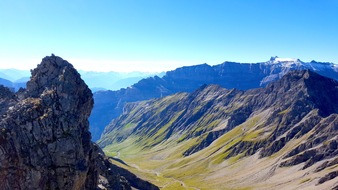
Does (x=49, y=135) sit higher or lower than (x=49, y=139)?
higher

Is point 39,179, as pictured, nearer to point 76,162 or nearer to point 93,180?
point 76,162

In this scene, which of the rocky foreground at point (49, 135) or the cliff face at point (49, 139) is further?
the rocky foreground at point (49, 135)

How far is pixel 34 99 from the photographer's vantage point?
2813 inches

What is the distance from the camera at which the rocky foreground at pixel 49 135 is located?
6016cm

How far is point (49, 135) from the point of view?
65500 millimetres

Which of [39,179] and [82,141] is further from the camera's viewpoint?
[82,141]

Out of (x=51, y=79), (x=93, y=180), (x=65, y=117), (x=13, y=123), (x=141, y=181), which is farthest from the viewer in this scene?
(x=141, y=181)

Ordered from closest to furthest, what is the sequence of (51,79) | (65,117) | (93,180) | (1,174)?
(1,174) → (65,117) → (93,180) → (51,79)

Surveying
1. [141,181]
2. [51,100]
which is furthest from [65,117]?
[141,181]

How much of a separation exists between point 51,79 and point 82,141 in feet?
54.9

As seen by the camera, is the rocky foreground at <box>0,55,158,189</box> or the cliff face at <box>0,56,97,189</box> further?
the rocky foreground at <box>0,55,158,189</box>

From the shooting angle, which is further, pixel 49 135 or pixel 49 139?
pixel 49 135

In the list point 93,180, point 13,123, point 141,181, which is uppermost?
point 13,123

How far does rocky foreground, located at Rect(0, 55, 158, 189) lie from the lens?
197 ft
